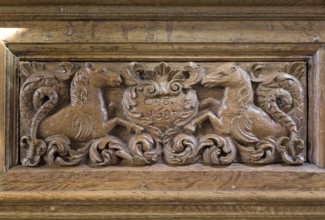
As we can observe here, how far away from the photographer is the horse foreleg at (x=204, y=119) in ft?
2.32

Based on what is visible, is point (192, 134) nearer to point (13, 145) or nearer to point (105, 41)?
point (105, 41)

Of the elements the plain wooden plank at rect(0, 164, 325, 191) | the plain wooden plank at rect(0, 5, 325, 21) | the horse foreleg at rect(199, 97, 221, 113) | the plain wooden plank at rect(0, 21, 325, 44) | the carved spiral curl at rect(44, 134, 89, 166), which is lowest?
the plain wooden plank at rect(0, 164, 325, 191)

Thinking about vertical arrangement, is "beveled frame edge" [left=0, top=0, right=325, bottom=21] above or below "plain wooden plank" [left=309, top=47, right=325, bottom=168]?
above

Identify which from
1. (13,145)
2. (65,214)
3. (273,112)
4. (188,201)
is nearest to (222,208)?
(188,201)

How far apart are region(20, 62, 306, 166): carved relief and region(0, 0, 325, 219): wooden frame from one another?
1.0 inches

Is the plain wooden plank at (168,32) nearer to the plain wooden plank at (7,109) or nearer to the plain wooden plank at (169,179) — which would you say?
the plain wooden plank at (7,109)

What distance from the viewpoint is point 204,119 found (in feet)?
2.34

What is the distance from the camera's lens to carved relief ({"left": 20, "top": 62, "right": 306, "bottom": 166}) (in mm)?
707

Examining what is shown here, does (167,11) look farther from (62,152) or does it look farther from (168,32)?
(62,152)

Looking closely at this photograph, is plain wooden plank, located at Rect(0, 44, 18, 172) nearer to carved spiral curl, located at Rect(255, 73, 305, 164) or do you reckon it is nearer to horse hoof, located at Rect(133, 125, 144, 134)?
horse hoof, located at Rect(133, 125, 144, 134)

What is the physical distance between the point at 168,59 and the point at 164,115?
0.12 meters

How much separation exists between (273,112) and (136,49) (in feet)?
1.04

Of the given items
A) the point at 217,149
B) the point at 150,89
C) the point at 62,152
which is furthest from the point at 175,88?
the point at 62,152

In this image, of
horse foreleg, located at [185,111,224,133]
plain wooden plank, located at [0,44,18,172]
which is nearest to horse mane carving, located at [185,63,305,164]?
horse foreleg, located at [185,111,224,133]
